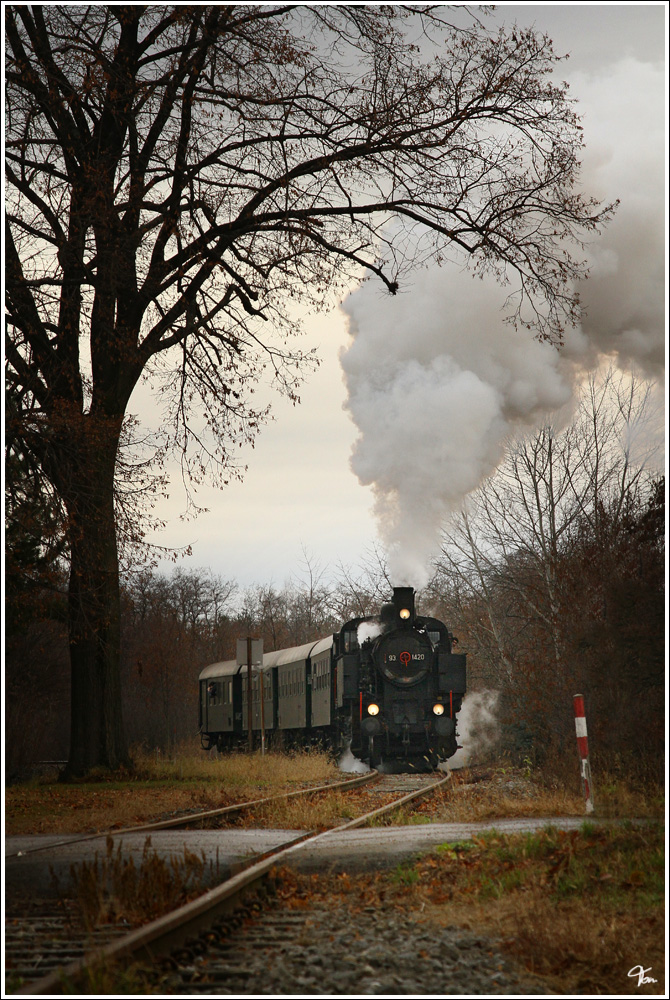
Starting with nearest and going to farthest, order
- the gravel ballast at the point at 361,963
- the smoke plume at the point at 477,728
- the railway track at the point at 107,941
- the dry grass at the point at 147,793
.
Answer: the railway track at the point at 107,941, the gravel ballast at the point at 361,963, the dry grass at the point at 147,793, the smoke plume at the point at 477,728

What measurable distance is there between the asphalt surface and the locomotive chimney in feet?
32.5

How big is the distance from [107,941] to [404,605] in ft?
50.6

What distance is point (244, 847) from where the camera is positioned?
28.5 ft

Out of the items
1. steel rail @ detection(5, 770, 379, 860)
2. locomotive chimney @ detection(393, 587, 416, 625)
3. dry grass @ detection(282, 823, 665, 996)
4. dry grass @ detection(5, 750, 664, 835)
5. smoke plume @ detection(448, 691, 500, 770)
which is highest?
locomotive chimney @ detection(393, 587, 416, 625)

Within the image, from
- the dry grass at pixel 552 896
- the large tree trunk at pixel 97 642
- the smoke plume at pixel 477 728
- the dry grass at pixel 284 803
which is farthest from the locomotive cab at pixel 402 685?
the dry grass at pixel 552 896

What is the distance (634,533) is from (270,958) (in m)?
9.19

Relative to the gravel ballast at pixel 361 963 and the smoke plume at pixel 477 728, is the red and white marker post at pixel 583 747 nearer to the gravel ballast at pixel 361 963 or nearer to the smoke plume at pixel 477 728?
the gravel ballast at pixel 361 963

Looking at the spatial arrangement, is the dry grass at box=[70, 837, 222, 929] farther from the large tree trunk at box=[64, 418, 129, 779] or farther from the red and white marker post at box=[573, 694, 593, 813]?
the large tree trunk at box=[64, 418, 129, 779]

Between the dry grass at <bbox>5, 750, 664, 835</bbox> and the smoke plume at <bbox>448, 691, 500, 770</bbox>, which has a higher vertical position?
the dry grass at <bbox>5, 750, 664, 835</bbox>

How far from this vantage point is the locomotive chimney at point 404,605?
20.3 meters

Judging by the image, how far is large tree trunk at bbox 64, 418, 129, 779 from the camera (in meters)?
13.7

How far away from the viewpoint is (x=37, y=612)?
47.0 ft

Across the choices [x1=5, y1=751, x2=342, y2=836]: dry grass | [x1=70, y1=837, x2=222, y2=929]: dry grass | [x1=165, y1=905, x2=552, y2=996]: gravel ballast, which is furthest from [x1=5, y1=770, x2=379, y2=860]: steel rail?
[x1=165, y1=905, x2=552, y2=996]: gravel ballast

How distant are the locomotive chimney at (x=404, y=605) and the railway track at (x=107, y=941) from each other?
13617 mm
